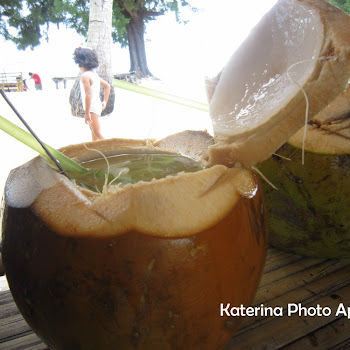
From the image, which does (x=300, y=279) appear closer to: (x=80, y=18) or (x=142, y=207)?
(x=142, y=207)

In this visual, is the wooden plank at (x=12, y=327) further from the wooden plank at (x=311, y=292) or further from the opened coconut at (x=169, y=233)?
the wooden plank at (x=311, y=292)

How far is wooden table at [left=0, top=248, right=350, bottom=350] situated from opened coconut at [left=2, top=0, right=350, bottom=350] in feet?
0.49

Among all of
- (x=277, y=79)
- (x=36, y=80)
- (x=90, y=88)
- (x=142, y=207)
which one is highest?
(x=277, y=79)

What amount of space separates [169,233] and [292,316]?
40 centimetres

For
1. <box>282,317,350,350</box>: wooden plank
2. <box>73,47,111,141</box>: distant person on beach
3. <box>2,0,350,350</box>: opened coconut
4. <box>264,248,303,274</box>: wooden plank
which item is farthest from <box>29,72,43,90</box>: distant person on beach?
<box>282,317,350,350</box>: wooden plank

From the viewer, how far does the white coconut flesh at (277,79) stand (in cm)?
44

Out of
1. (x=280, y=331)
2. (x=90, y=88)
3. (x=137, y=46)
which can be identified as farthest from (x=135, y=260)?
(x=137, y=46)

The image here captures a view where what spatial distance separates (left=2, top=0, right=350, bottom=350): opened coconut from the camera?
43cm

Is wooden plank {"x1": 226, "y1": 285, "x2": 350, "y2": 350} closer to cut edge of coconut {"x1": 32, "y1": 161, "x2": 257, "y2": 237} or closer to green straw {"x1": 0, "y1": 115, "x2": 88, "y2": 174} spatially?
cut edge of coconut {"x1": 32, "y1": 161, "x2": 257, "y2": 237}

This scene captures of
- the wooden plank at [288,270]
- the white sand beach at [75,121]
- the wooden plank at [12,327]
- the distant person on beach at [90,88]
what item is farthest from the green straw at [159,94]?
the white sand beach at [75,121]

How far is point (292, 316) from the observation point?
68 cm

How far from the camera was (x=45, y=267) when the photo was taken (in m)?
0.45

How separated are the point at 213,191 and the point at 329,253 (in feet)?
1.47

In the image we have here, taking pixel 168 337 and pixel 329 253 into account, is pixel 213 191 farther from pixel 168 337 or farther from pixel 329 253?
pixel 329 253
